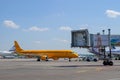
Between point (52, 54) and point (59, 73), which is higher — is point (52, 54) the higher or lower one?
the higher one

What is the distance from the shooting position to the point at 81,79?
26.1m

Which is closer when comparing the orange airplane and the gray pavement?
the gray pavement

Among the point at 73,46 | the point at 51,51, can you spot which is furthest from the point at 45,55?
the point at 73,46

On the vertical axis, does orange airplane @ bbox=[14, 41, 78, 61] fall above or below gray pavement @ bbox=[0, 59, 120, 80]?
above

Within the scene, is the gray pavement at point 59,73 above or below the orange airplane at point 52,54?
below

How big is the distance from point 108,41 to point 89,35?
358 centimetres

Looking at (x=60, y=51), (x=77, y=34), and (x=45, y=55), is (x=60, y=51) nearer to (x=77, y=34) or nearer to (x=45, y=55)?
(x=45, y=55)

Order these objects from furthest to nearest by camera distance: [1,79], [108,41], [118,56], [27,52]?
[118,56] < [27,52] < [108,41] < [1,79]

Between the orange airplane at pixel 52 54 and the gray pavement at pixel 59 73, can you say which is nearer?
the gray pavement at pixel 59 73

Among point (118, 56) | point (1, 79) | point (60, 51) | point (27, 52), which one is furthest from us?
point (118, 56)

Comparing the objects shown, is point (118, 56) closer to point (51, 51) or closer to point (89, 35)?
point (51, 51)

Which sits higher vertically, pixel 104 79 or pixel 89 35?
pixel 89 35

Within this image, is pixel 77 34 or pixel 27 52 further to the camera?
pixel 27 52

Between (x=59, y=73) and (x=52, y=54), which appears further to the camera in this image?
(x=52, y=54)
